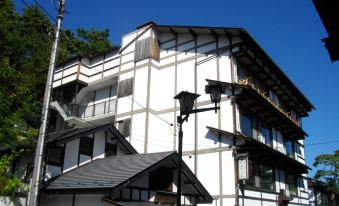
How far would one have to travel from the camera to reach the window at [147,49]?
1068 inches

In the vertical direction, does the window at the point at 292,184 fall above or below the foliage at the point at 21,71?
below

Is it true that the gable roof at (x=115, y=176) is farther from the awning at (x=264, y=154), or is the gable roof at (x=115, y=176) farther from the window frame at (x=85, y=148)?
the awning at (x=264, y=154)

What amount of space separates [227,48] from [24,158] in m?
14.6

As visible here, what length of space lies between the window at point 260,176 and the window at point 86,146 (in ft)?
31.9

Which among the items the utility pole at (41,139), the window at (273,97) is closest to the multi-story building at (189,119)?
the window at (273,97)

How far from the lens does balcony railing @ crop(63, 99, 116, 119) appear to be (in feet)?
93.9

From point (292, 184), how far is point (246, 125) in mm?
8888

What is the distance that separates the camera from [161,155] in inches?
626

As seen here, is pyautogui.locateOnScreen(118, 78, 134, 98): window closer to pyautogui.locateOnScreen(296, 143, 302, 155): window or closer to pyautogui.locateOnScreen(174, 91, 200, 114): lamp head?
pyautogui.locateOnScreen(174, 91, 200, 114): lamp head

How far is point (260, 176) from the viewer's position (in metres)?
23.4

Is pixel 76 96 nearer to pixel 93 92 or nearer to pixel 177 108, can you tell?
pixel 93 92

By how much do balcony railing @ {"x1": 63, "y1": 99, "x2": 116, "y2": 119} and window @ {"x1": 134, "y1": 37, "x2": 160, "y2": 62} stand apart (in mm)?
4271

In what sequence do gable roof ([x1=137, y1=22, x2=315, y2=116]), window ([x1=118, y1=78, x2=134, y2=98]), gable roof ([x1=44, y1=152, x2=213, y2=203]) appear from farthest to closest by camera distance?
window ([x1=118, y1=78, x2=134, y2=98]) < gable roof ([x1=137, y1=22, x2=315, y2=116]) < gable roof ([x1=44, y1=152, x2=213, y2=203])

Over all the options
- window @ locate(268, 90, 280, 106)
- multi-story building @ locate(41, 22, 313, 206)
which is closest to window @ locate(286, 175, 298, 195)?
multi-story building @ locate(41, 22, 313, 206)
